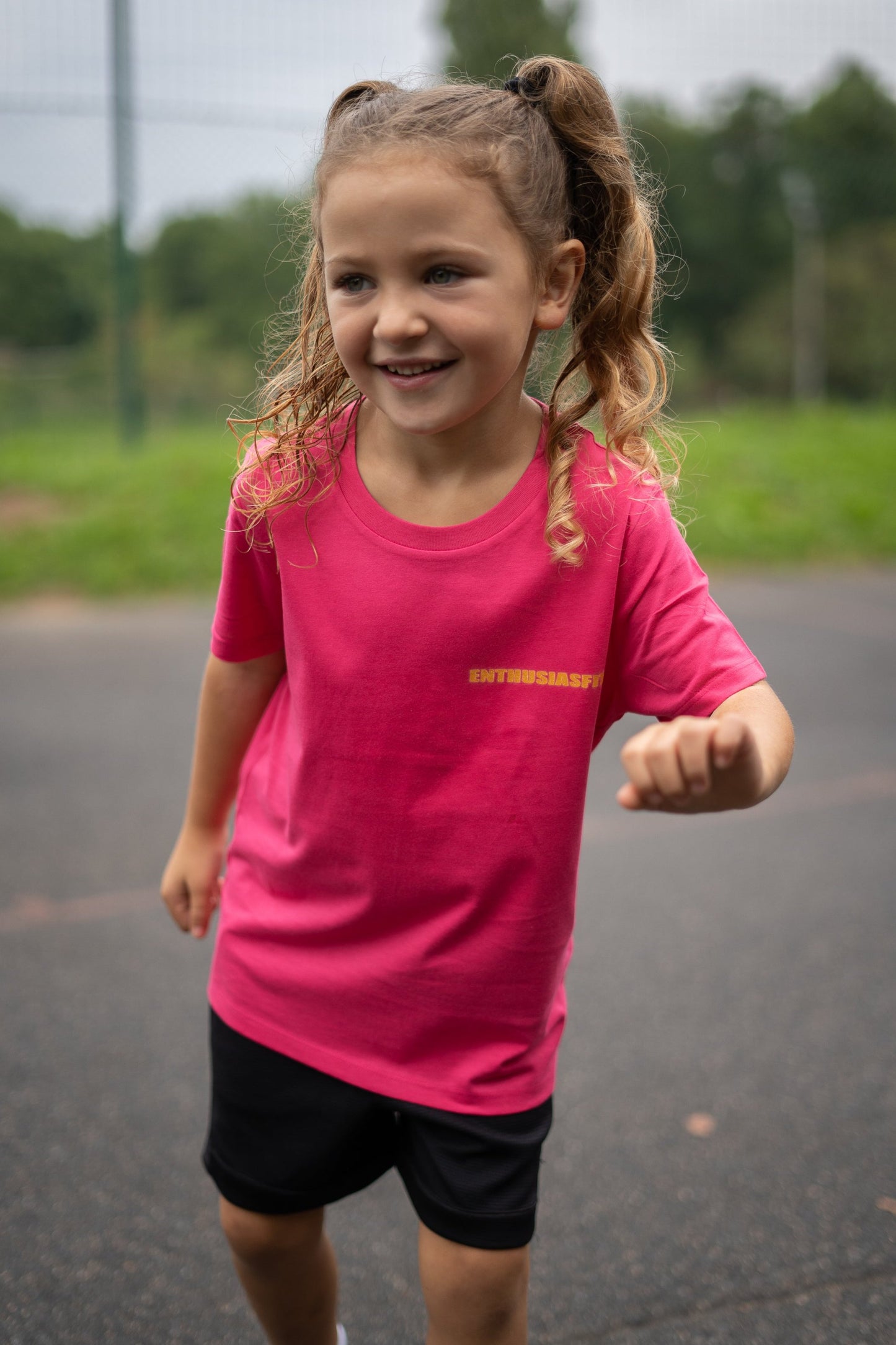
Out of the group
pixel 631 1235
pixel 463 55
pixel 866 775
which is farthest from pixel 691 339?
pixel 631 1235

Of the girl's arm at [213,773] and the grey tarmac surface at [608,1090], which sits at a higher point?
the girl's arm at [213,773]

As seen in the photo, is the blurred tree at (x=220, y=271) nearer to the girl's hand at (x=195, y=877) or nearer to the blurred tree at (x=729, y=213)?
the girl's hand at (x=195, y=877)

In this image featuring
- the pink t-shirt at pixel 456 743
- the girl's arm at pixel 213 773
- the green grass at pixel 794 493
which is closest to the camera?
the pink t-shirt at pixel 456 743

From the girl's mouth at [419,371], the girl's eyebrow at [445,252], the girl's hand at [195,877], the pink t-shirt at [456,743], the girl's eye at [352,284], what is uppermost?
the girl's eyebrow at [445,252]

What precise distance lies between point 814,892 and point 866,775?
113 centimetres

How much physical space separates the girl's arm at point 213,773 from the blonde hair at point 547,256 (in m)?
0.24

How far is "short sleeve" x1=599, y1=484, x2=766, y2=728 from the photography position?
1.35m

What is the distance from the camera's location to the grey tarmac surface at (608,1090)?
204cm

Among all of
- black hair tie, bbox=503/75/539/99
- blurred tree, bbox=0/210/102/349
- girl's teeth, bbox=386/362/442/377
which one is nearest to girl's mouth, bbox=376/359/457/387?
girl's teeth, bbox=386/362/442/377

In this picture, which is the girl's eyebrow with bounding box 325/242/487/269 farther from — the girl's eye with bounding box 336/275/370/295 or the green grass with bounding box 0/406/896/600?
the green grass with bounding box 0/406/896/600

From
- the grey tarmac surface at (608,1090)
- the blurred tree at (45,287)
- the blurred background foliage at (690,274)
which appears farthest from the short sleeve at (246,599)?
the blurred tree at (45,287)

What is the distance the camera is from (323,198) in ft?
4.55

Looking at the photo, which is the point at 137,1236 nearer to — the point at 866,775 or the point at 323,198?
the point at 323,198

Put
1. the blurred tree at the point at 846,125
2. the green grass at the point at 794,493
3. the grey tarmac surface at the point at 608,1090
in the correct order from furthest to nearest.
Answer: the blurred tree at the point at 846,125 → the green grass at the point at 794,493 → the grey tarmac surface at the point at 608,1090
